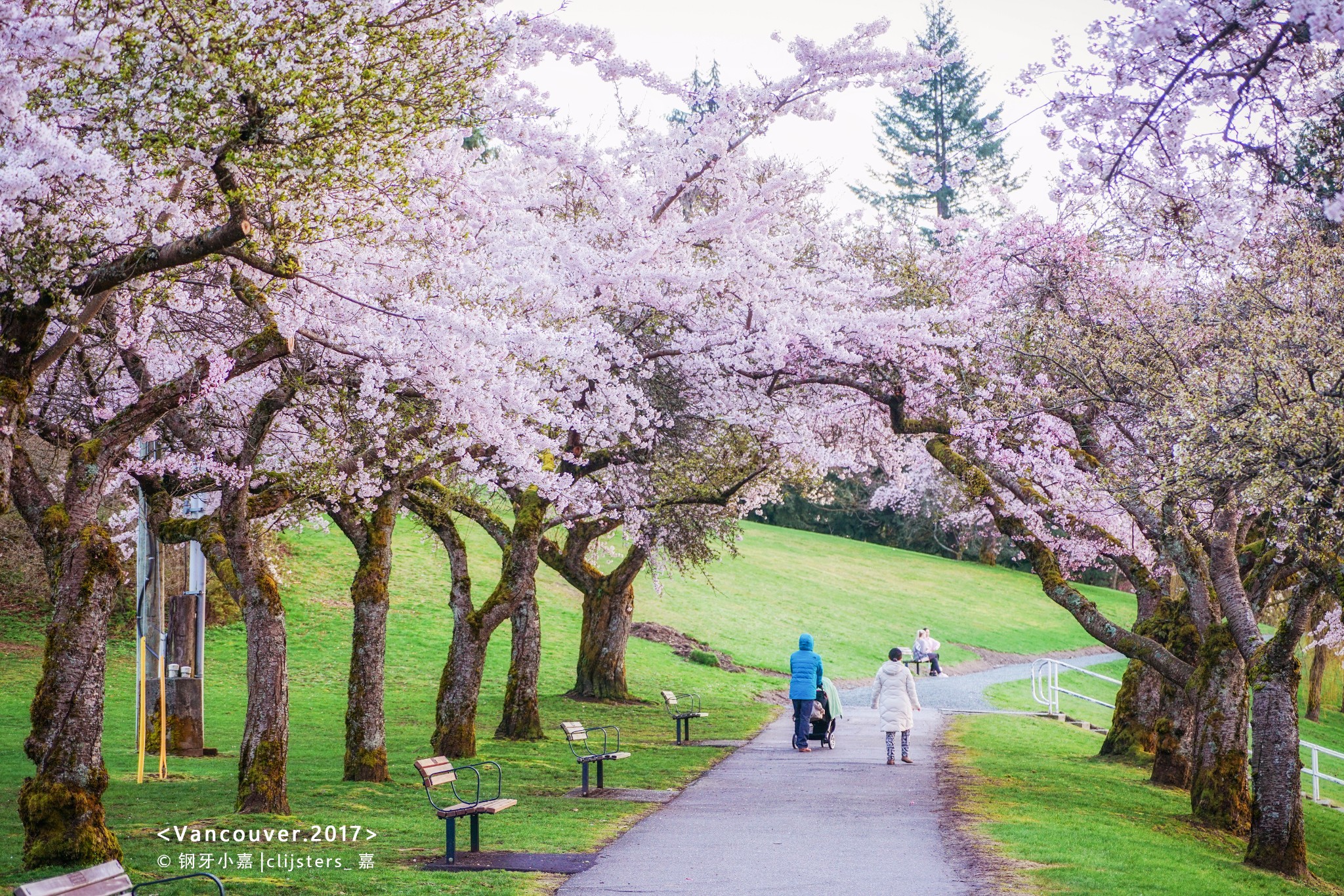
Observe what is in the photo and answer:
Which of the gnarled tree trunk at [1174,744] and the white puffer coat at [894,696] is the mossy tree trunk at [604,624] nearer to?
the white puffer coat at [894,696]

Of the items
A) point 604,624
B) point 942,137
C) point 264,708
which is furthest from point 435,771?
point 942,137

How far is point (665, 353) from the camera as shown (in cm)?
1712

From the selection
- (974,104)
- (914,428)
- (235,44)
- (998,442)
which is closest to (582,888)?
(235,44)

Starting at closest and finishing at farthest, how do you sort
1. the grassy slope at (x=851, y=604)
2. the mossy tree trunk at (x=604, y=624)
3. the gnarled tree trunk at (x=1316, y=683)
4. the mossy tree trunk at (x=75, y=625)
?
the mossy tree trunk at (x=75, y=625) → the mossy tree trunk at (x=604, y=624) → the gnarled tree trunk at (x=1316, y=683) → the grassy slope at (x=851, y=604)

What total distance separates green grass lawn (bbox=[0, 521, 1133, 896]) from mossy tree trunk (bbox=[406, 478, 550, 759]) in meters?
0.85

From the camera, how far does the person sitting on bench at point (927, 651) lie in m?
40.2

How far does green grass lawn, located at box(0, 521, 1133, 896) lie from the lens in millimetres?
11477

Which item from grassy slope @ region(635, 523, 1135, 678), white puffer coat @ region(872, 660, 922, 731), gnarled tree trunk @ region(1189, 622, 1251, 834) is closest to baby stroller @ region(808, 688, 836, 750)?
white puffer coat @ region(872, 660, 922, 731)

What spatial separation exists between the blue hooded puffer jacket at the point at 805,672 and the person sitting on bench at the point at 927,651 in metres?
21.0

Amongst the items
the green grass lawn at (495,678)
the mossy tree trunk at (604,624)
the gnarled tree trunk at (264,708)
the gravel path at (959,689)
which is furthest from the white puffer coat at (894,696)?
the gravel path at (959,689)

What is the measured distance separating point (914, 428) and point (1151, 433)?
5157 mm

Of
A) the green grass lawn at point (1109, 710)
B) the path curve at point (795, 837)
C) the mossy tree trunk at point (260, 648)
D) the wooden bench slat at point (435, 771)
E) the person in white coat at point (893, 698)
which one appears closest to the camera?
the path curve at point (795, 837)

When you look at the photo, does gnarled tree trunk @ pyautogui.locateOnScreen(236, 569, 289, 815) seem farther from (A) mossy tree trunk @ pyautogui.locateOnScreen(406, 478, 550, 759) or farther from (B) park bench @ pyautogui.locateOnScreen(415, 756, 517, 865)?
(A) mossy tree trunk @ pyautogui.locateOnScreen(406, 478, 550, 759)

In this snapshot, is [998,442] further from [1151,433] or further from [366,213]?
[366,213]
